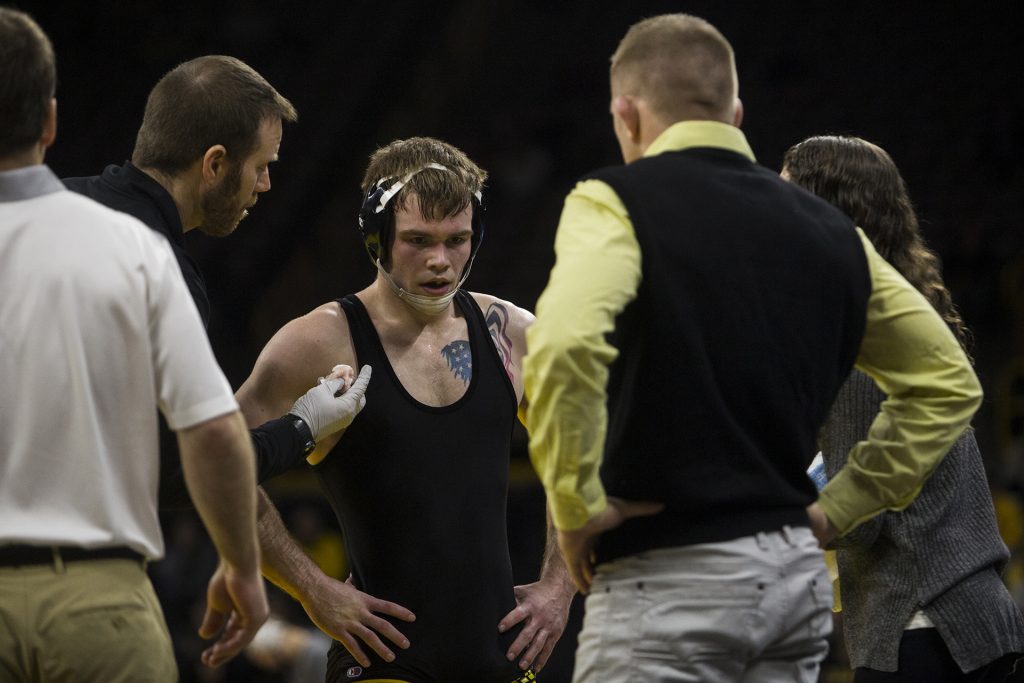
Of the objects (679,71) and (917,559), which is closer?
(679,71)

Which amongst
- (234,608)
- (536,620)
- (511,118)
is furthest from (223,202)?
(511,118)

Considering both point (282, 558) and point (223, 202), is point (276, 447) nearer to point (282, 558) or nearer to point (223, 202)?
point (282, 558)

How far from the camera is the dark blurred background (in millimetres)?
9648

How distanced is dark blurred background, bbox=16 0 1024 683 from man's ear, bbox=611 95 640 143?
6509 millimetres

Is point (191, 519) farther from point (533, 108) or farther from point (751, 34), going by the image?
point (751, 34)

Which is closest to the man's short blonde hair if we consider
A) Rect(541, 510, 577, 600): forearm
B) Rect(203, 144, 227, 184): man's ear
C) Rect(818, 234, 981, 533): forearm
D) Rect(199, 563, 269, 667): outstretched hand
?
Rect(818, 234, 981, 533): forearm

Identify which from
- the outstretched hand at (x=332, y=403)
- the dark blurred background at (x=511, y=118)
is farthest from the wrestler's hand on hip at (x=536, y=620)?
the dark blurred background at (x=511, y=118)

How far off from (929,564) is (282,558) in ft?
4.60

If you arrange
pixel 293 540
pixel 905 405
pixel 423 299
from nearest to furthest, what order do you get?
1. pixel 905 405
2. pixel 293 540
3. pixel 423 299

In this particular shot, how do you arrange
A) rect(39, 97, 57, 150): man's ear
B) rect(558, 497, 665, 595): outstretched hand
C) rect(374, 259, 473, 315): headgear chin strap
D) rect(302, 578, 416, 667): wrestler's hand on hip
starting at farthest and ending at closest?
rect(374, 259, 473, 315): headgear chin strap → rect(302, 578, 416, 667): wrestler's hand on hip → rect(558, 497, 665, 595): outstretched hand → rect(39, 97, 57, 150): man's ear

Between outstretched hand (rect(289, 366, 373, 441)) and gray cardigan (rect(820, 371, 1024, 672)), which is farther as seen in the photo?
outstretched hand (rect(289, 366, 373, 441))

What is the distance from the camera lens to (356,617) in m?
2.93

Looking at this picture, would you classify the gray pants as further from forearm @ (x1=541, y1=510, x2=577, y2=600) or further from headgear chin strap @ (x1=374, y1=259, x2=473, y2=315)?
headgear chin strap @ (x1=374, y1=259, x2=473, y2=315)

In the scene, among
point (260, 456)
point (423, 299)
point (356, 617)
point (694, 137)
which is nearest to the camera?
point (694, 137)
